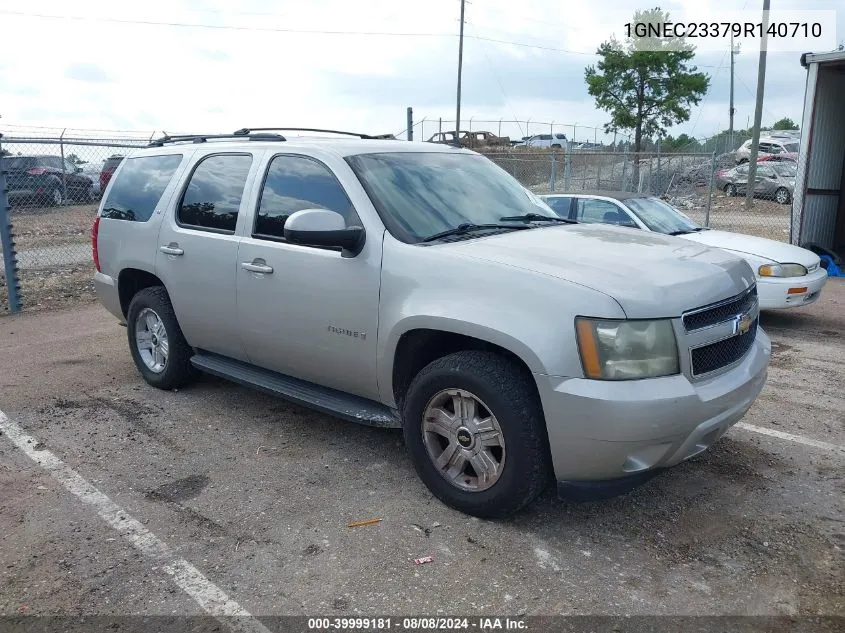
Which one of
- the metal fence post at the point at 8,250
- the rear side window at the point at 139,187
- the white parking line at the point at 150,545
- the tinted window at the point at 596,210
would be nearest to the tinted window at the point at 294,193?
the rear side window at the point at 139,187

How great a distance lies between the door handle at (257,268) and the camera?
4496 millimetres

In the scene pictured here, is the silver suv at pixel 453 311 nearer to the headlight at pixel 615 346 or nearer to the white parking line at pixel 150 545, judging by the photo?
the headlight at pixel 615 346

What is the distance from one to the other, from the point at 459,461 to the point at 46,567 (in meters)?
1.98

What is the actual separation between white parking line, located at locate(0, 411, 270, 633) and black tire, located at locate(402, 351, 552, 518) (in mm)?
1214

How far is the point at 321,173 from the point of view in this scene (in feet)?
14.6

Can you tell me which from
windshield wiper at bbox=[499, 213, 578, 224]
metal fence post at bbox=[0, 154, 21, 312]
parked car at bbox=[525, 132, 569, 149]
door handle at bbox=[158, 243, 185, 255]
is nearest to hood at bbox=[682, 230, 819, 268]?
windshield wiper at bbox=[499, 213, 578, 224]

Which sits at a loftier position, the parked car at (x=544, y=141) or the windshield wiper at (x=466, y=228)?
the parked car at (x=544, y=141)

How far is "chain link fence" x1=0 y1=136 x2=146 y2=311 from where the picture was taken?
32.2 ft

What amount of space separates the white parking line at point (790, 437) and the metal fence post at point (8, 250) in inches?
318

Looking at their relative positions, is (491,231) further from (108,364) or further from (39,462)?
(108,364)

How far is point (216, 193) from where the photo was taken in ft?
16.6

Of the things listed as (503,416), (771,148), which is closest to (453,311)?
(503,416)

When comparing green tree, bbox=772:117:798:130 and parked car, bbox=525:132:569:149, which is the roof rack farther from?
green tree, bbox=772:117:798:130

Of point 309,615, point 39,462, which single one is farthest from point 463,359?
point 39,462
